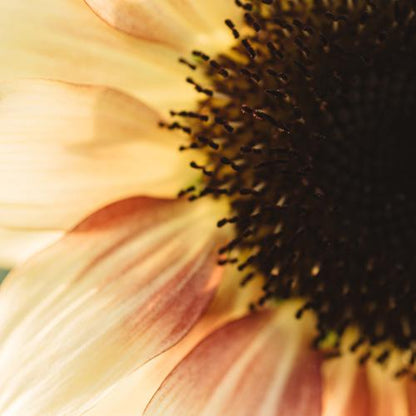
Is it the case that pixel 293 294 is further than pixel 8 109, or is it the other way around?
pixel 293 294

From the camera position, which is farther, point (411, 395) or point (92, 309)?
point (411, 395)

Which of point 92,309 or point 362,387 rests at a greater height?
point 92,309

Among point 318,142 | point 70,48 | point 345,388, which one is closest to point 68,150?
point 70,48

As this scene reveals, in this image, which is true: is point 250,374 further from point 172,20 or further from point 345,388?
point 172,20

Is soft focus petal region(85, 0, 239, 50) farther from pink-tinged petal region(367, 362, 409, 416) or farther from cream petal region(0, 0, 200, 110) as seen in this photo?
pink-tinged petal region(367, 362, 409, 416)

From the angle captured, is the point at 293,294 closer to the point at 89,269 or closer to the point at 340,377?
the point at 340,377

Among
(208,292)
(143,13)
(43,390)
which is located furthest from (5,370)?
(143,13)

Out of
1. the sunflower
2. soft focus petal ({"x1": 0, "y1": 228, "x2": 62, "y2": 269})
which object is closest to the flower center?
the sunflower

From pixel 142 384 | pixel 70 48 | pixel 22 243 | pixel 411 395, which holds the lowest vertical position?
pixel 411 395
